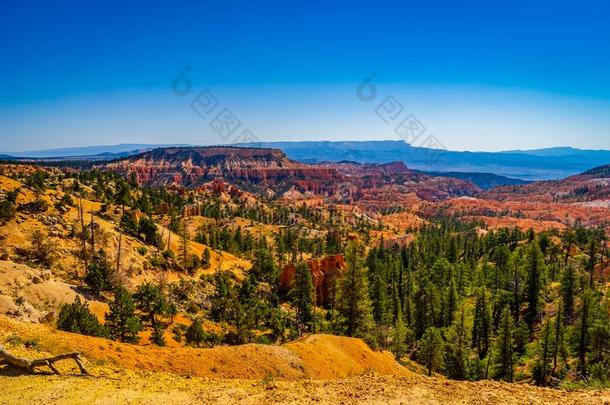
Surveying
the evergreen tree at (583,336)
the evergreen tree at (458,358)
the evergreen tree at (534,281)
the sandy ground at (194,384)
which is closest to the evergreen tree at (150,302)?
the sandy ground at (194,384)

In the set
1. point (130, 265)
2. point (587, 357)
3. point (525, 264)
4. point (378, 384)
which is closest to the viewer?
point (378, 384)

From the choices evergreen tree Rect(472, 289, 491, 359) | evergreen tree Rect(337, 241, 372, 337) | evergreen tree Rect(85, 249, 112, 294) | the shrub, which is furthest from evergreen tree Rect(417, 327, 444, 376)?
the shrub

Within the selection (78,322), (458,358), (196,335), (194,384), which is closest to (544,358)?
(458,358)

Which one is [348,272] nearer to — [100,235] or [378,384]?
[378,384]

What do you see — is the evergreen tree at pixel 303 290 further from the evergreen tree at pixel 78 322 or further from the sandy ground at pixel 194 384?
the sandy ground at pixel 194 384

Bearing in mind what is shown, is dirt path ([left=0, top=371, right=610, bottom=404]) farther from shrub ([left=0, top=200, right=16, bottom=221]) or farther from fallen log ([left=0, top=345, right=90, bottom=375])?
shrub ([left=0, top=200, right=16, bottom=221])

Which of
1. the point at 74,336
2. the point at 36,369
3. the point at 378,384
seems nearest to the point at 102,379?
the point at 36,369

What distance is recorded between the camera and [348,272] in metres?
45.9

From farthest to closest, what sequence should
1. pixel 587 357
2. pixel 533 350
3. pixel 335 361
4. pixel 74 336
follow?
1. pixel 533 350
2. pixel 587 357
3. pixel 335 361
4. pixel 74 336

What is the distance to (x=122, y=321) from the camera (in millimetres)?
37562

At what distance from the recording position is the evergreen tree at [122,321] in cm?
3712

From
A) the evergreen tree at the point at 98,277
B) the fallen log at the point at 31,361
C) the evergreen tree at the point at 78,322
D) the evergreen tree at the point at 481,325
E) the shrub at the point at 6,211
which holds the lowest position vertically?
the evergreen tree at the point at 481,325

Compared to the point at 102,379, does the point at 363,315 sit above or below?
below

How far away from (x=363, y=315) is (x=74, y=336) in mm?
31896
